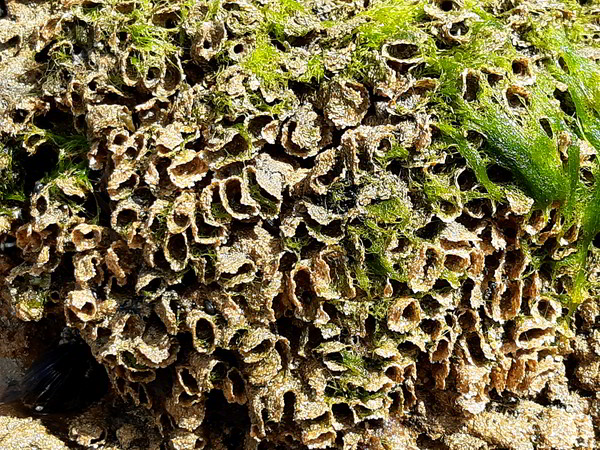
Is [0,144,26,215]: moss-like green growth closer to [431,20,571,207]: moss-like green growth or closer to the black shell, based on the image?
the black shell

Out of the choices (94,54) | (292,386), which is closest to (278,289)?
(292,386)

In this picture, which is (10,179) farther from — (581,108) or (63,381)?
(581,108)

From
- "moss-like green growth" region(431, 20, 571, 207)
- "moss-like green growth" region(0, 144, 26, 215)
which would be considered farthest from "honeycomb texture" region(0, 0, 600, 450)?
"moss-like green growth" region(0, 144, 26, 215)


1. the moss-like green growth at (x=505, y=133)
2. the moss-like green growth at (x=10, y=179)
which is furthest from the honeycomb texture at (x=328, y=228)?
the moss-like green growth at (x=10, y=179)

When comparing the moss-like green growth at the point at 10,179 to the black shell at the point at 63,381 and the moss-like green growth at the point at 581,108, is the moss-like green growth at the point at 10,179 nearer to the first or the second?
the black shell at the point at 63,381

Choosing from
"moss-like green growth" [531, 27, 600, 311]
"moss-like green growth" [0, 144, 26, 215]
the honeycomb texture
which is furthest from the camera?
"moss-like green growth" [0, 144, 26, 215]

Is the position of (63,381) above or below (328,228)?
below

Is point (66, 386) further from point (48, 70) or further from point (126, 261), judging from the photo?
point (48, 70)

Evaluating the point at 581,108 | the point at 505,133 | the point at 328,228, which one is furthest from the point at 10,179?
the point at 581,108
